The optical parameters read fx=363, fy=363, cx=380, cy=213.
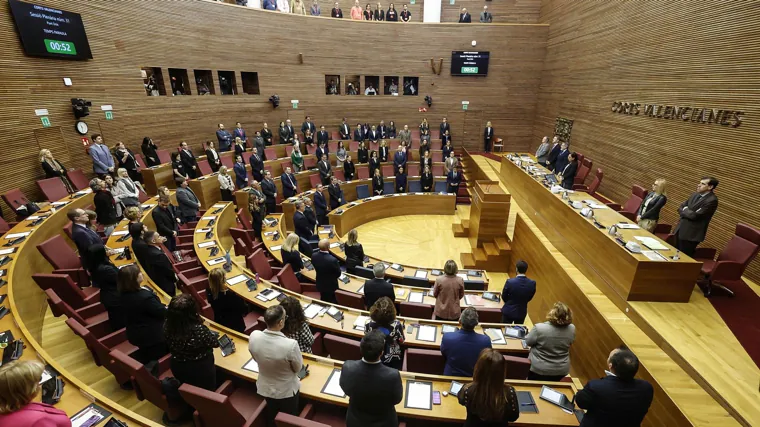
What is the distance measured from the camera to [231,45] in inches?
409

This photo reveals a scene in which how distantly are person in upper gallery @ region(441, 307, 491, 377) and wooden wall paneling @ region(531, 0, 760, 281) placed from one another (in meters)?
4.47

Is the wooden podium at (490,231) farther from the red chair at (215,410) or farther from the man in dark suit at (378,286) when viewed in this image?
the red chair at (215,410)

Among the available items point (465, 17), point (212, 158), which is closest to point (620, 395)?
point (212, 158)

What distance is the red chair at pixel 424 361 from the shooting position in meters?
3.05

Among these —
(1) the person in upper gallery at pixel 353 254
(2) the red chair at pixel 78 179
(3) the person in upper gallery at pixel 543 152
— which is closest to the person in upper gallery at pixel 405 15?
(3) the person in upper gallery at pixel 543 152

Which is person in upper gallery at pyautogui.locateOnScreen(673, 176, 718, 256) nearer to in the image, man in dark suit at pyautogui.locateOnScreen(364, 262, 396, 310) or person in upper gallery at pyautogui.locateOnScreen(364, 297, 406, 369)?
man in dark suit at pyautogui.locateOnScreen(364, 262, 396, 310)

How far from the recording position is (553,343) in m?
2.92

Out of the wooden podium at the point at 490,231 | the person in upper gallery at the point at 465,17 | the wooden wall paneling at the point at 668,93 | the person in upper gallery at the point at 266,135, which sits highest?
the person in upper gallery at the point at 465,17

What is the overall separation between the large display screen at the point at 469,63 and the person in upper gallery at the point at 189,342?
12503 millimetres

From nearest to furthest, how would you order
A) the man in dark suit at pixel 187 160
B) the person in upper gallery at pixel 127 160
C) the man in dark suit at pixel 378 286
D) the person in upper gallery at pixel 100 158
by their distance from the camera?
the man in dark suit at pixel 378 286 < the person in upper gallery at pixel 100 158 < the person in upper gallery at pixel 127 160 < the man in dark suit at pixel 187 160

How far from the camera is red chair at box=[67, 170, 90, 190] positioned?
7062 millimetres

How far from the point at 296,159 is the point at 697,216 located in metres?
8.35

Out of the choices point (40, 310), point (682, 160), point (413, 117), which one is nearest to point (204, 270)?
point (40, 310)

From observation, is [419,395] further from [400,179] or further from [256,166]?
[400,179]
